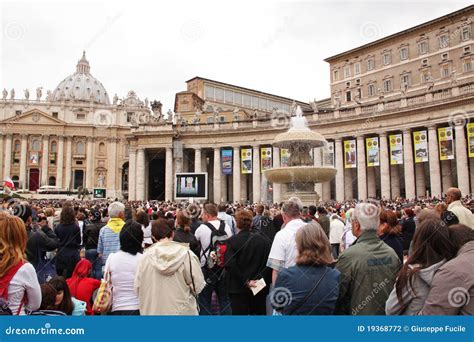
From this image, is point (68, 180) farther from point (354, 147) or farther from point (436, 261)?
point (436, 261)

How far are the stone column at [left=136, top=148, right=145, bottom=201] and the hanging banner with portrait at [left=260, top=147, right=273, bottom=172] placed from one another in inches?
639

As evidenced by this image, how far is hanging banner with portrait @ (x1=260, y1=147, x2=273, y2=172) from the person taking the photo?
49.1m

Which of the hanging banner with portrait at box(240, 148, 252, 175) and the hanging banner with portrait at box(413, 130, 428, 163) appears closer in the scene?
the hanging banner with portrait at box(413, 130, 428, 163)

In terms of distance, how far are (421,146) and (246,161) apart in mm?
20237

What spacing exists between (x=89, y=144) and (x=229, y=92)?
133 ft

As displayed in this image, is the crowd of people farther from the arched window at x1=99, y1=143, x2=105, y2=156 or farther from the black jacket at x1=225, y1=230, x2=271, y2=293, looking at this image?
the arched window at x1=99, y1=143, x2=105, y2=156

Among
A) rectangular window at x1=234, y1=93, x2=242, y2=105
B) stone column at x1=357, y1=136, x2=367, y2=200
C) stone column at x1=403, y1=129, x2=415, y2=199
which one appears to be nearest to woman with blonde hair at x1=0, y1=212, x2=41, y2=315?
stone column at x1=403, y1=129, x2=415, y2=199

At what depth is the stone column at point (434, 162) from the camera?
38.4 m

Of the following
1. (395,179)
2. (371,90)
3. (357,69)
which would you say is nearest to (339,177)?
(395,179)

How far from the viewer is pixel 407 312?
4.23m

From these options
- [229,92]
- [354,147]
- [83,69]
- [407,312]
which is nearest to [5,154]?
[229,92]

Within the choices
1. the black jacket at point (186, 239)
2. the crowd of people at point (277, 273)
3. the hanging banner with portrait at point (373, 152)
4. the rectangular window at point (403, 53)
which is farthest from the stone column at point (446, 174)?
the black jacket at point (186, 239)

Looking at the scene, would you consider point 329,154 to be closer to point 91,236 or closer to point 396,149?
point 396,149

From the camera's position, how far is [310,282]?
4.41m
